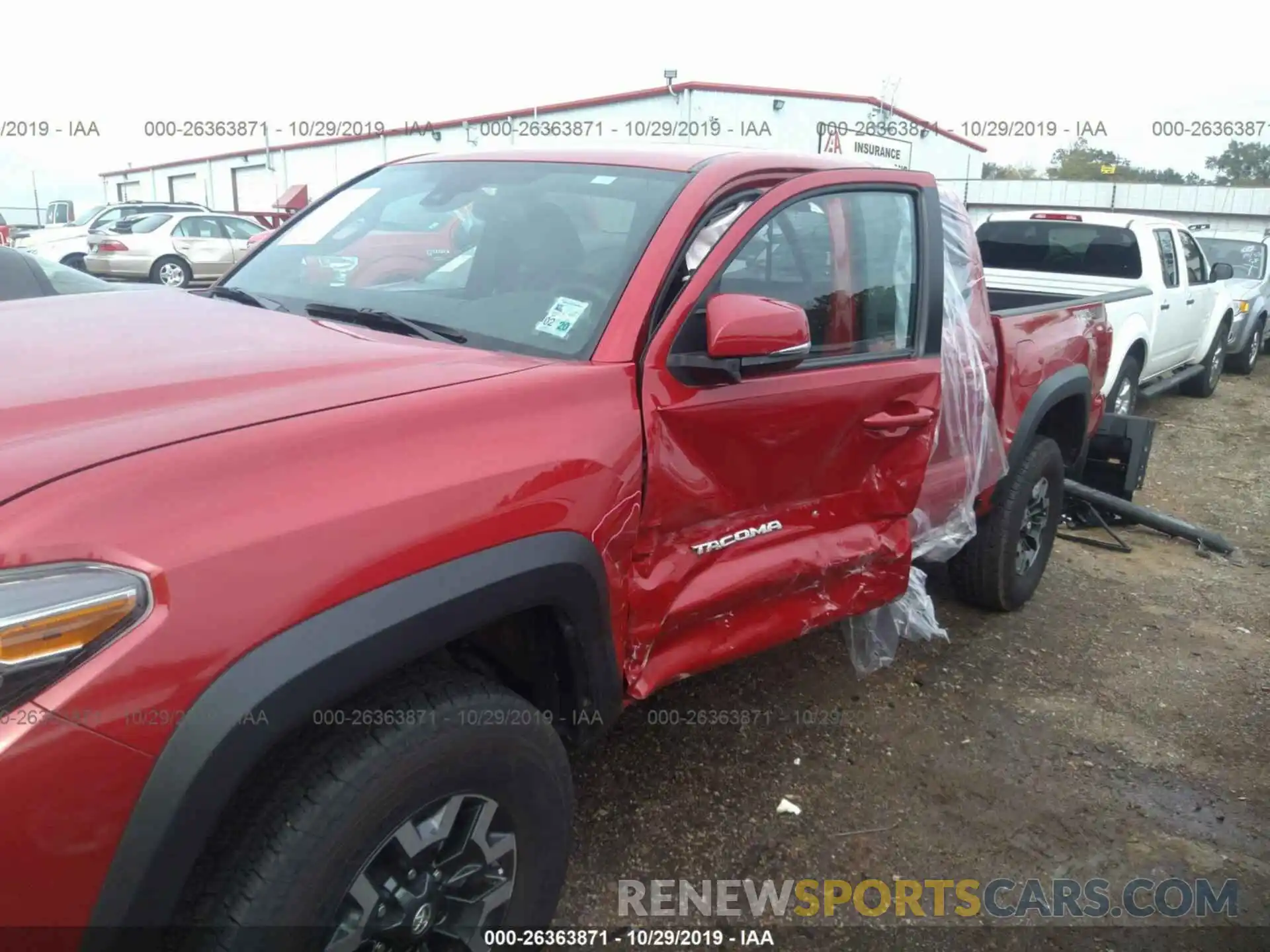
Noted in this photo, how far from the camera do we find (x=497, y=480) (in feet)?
5.98

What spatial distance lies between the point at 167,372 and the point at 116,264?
1599cm

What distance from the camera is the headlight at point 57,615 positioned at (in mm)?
1296

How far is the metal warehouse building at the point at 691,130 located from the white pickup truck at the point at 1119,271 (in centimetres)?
1069

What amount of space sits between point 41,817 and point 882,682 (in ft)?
10.3

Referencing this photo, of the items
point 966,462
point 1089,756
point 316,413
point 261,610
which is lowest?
point 1089,756

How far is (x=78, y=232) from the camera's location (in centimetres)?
1791

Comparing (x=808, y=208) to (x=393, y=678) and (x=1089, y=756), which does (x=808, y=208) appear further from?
(x=1089, y=756)

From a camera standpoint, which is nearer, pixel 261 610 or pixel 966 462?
pixel 261 610

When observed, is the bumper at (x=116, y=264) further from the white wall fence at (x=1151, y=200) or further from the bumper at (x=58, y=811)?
the bumper at (x=58, y=811)

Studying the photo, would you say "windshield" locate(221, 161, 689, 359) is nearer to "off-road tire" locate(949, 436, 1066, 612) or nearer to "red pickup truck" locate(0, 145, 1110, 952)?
"red pickup truck" locate(0, 145, 1110, 952)

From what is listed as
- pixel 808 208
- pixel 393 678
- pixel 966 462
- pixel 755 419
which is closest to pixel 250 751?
pixel 393 678

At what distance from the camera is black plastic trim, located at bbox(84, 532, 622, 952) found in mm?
1389

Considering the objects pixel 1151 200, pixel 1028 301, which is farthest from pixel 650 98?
pixel 1028 301

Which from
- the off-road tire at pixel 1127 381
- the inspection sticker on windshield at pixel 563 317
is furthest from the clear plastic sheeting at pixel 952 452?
the off-road tire at pixel 1127 381
